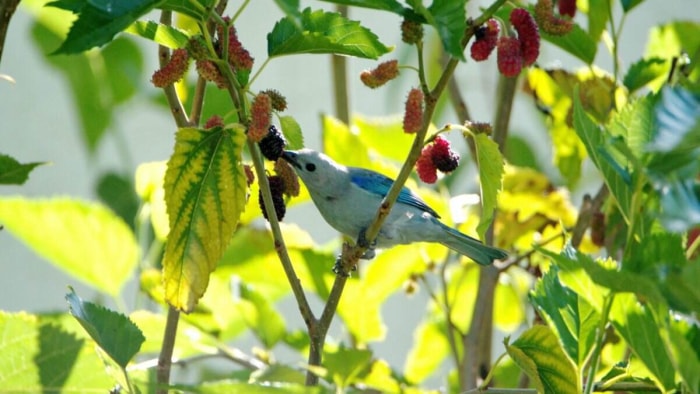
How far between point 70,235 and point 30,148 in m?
3.04

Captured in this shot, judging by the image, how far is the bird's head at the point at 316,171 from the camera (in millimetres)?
2268

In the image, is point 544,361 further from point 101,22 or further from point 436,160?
point 101,22

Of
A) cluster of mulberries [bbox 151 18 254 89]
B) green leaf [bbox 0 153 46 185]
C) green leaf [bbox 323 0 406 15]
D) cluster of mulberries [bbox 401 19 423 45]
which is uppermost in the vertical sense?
cluster of mulberries [bbox 401 19 423 45]

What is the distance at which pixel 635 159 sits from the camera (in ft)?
3.06

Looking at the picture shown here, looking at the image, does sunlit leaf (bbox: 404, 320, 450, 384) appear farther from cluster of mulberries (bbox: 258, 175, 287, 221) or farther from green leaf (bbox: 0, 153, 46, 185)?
green leaf (bbox: 0, 153, 46, 185)

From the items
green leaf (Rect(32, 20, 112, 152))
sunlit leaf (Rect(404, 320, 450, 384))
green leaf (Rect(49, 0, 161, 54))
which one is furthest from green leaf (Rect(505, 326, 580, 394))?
green leaf (Rect(32, 20, 112, 152))

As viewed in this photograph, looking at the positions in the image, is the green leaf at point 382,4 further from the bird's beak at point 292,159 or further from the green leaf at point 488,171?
the bird's beak at point 292,159

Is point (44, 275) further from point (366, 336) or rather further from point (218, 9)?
point (218, 9)

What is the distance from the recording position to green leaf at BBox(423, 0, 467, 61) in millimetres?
1016

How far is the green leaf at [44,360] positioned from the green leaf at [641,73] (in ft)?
3.42

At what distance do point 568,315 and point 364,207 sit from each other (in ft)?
3.49

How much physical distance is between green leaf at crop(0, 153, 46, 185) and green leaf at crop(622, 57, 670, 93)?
41.3 inches

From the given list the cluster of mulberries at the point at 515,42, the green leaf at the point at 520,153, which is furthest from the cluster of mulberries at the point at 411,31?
the green leaf at the point at 520,153

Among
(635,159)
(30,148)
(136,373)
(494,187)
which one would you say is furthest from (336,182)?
(30,148)
